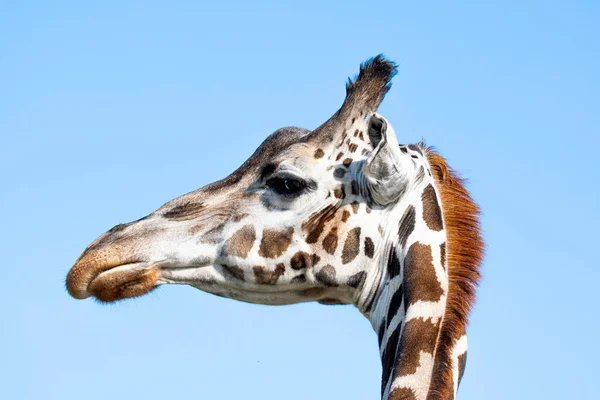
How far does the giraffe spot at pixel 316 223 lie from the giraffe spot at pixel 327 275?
0.78 feet

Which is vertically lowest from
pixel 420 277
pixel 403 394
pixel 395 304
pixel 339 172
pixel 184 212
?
pixel 403 394

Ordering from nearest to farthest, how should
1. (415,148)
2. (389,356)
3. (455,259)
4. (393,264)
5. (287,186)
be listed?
(389,356) < (455,259) < (393,264) < (287,186) < (415,148)

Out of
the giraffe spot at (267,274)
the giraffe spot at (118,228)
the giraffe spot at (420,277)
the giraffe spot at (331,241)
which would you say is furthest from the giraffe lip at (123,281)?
the giraffe spot at (420,277)

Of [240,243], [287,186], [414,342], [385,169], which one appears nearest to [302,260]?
[240,243]

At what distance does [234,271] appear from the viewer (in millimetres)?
7363

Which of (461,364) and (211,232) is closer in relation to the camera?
(461,364)

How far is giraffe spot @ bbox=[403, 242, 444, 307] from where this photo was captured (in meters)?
6.44

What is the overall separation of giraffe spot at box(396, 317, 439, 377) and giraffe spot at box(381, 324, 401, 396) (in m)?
0.22

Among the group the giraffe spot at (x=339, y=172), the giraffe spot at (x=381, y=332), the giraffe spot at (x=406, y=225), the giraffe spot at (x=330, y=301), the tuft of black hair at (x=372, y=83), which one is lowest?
the giraffe spot at (x=381, y=332)

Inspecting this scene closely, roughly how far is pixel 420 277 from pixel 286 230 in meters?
1.26

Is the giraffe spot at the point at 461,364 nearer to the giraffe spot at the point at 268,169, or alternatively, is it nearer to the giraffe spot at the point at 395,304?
the giraffe spot at the point at 395,304

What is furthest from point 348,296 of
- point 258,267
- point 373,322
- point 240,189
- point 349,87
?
point 349,87

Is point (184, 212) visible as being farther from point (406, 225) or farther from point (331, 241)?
point (406, 225)

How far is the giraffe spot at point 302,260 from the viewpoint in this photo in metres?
7.17
